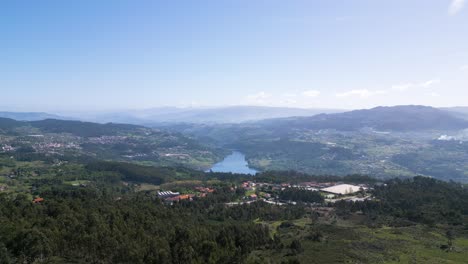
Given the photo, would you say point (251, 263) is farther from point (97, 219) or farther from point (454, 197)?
point (454, 197)

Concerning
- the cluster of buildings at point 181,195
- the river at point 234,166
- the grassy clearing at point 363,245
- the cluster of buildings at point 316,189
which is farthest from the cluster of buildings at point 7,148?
the grassy clearing at point 363,245

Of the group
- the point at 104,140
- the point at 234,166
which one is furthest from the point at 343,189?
the point at 104,140

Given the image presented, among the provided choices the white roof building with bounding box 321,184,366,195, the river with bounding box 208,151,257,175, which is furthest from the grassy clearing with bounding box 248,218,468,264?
the river with bounding box 208,151,257,175

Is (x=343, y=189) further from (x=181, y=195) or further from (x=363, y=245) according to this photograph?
(x=363, y=245)

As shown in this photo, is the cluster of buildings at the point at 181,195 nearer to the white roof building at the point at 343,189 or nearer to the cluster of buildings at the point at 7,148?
the white roof building at the point at 343,189

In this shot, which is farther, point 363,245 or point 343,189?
point 343,189

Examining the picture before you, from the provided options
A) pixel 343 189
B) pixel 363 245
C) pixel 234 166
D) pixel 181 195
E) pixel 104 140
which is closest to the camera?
pixel 363 245

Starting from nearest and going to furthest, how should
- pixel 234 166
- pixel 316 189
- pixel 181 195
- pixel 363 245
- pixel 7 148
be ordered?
pixel 363 245
pixel 181 195
pixel 316 189
pixel 7 148
pixel 234 166

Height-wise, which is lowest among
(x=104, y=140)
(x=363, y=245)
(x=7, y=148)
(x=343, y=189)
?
(x=343, y=189)
